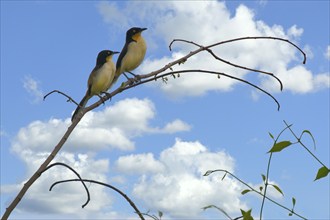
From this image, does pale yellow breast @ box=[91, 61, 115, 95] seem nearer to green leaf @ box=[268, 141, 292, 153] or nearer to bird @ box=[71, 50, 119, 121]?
bird @ box=[71, 50, 119, 121]

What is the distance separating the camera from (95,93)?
6629mm

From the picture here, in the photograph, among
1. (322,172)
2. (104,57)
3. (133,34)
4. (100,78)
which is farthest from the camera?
(133,34)

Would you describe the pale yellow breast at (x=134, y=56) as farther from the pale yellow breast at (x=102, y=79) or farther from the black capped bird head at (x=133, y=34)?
the pale yellow breast at (x=102, y=79)

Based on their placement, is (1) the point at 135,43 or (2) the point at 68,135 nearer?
(2) the point at 68,135

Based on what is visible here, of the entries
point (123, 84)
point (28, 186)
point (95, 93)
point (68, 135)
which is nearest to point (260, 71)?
point (123, 84)

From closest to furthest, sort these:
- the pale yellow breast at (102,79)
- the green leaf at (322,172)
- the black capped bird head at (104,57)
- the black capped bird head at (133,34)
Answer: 1. the green leaf at (322,172)
2. the pale yellow breast at (102,79)
3. the black capped bird head at (104,57)
4. the black capped bird head at (133,34)

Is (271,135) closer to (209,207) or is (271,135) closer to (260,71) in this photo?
(209,207)

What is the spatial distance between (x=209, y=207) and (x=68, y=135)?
3.25ft

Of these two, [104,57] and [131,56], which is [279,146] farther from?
[131,56]

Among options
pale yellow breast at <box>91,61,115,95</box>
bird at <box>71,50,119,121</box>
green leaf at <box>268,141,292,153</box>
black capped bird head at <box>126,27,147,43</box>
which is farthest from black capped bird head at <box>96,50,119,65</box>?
green leaf at <box>268,141,292,153</box>

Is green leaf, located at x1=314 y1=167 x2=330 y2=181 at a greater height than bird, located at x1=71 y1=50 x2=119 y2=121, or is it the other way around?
bird, located at x1=71 y1=50 x2=119 y2=121

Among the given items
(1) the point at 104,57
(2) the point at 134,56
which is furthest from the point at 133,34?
(1) the point at 104,57

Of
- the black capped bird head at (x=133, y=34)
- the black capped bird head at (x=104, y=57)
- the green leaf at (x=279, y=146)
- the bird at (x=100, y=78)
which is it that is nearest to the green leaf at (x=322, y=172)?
the green leaf at (x=279, y=146)

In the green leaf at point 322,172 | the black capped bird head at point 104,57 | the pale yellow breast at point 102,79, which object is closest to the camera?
the green leaf at point 322,172
